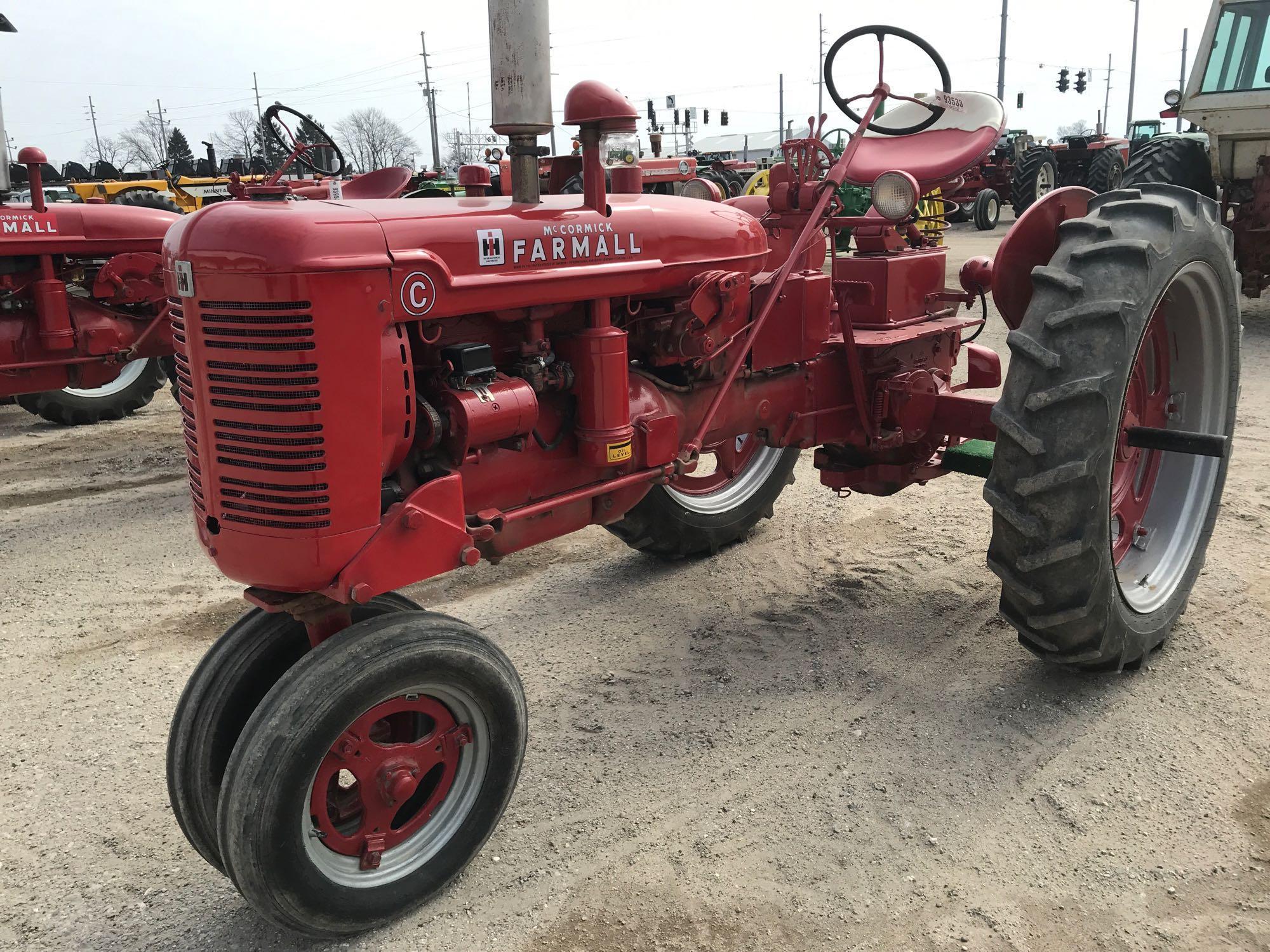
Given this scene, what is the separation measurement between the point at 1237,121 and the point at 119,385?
28.1 feet

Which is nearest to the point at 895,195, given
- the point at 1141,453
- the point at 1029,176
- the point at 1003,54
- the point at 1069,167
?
the point at 1141,453

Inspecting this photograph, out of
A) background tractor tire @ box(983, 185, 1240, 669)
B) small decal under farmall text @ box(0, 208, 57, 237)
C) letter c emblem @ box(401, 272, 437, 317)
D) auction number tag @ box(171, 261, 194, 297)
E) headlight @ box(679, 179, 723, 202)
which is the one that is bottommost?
background tractor tire @ box(983, 185, 1240, 669)

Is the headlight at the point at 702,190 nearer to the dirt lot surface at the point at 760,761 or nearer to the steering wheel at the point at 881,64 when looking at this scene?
the steering wheel at the point at 881,64

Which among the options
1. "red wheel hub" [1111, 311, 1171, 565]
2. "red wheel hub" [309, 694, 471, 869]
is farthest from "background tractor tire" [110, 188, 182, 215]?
"red wheel hub" [1111, 311, 1171, 565]

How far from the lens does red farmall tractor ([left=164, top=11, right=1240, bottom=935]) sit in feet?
7.01

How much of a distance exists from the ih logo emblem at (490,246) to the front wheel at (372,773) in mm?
834

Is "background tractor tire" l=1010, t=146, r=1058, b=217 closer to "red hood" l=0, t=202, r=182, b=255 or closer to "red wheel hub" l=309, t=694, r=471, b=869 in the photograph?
"red hood" l=0, t=202, r=182, b=255

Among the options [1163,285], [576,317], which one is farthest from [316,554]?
[1163,285]

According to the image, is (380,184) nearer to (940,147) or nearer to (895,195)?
(895,195)

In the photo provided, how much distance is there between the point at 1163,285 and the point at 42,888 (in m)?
3.38

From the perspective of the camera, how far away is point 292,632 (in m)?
2.51

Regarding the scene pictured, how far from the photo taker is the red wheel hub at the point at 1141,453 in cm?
354

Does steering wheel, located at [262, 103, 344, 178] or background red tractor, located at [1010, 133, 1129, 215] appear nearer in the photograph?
steering wheel, located at [262, 103, 344, 178]

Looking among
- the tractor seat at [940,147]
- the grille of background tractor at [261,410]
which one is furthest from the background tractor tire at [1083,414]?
the grille of background tractor at [261,410]
